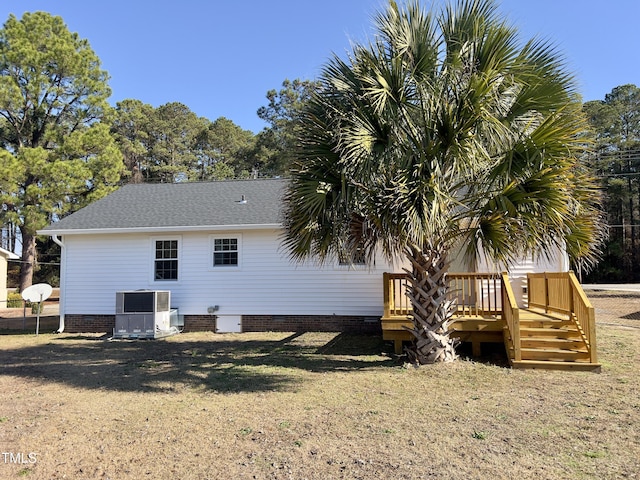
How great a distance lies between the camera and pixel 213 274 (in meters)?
12.8

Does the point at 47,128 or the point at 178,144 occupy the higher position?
the point at 178,144

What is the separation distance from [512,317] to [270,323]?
6.78 m

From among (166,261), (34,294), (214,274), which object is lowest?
(34,294)

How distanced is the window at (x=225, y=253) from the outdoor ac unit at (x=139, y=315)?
1.85 meters

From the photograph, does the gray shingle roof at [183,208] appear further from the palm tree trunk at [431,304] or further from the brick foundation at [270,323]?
the palm tree trunk at [431,304]

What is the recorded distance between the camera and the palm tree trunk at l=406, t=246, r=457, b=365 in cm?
769

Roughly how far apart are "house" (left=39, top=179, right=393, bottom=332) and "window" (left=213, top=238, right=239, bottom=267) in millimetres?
28

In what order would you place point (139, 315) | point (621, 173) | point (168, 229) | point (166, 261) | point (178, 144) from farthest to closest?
point (621, 173), point (178, 144), point (166, 261), point (168, 229), point (139, 315)

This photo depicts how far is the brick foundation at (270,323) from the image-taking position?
12094 mm

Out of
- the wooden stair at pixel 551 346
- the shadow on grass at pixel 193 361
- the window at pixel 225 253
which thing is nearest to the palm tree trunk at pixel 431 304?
the shadow on grass at pixel 193 361

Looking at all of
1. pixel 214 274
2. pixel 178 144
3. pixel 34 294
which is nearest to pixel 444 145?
pixel 214 274

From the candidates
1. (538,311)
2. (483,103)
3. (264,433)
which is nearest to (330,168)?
(483,103)

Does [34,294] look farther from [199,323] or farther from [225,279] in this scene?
[225,279]

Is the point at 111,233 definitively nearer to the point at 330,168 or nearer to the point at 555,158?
the point at 330,168
